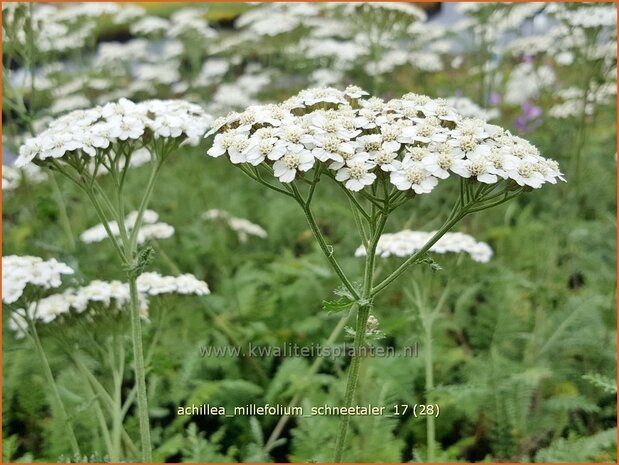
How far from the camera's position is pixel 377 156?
229 centimetres

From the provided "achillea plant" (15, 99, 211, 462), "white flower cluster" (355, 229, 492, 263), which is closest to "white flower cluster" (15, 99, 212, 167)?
"achillea plant" (15, 99, 211, 462)

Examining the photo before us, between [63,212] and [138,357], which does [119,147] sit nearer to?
[138,357]

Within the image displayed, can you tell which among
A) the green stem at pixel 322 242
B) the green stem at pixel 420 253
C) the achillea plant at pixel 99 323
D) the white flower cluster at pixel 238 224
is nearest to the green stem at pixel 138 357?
the achillea plant at pixel 99 323

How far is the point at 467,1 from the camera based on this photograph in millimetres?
6535

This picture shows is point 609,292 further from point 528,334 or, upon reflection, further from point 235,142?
point 235,142

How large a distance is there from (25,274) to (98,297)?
0.33m

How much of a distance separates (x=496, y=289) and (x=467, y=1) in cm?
302

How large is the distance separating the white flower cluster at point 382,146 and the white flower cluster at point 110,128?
0.47 m

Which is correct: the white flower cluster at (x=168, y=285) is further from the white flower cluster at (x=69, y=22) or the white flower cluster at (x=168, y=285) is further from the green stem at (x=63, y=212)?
the white flower cluster at (x=69, y=22)

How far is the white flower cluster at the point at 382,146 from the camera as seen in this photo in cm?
225

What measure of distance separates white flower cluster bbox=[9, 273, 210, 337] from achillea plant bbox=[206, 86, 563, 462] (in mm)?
1026

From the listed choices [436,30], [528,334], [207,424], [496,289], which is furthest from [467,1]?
[207,424]

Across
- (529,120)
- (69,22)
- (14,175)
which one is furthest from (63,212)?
(529,120)

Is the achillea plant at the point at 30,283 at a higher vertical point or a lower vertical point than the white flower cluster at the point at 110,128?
lower
